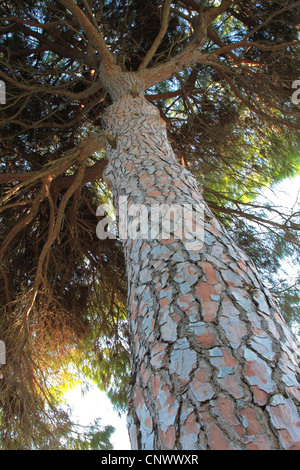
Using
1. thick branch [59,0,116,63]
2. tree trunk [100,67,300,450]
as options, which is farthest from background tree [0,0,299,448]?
tree trunk [100,67,300,450]

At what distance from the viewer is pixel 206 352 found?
2.49ft

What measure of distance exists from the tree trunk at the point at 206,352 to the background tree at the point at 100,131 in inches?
77.7

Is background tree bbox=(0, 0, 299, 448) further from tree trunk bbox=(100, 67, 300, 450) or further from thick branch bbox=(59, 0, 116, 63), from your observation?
tree trunk bbox=(100, 67, 300, 450)

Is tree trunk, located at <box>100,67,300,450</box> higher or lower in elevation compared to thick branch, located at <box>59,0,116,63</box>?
lower

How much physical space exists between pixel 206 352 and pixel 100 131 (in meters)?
2.66

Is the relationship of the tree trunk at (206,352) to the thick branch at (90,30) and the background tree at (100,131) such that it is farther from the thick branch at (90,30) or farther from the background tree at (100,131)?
the thick branch at (90,30)

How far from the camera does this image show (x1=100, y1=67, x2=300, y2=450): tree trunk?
0.65m

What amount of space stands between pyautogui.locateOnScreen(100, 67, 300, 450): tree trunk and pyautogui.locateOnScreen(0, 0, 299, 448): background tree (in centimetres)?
197

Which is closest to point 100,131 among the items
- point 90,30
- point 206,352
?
point 90,30

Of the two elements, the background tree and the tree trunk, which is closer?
the tree trunk

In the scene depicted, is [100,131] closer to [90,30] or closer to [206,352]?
[90,30]

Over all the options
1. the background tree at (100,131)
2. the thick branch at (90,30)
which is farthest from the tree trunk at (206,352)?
the thick branch at (90,30)

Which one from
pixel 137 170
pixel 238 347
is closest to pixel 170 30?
pixel 137 170
